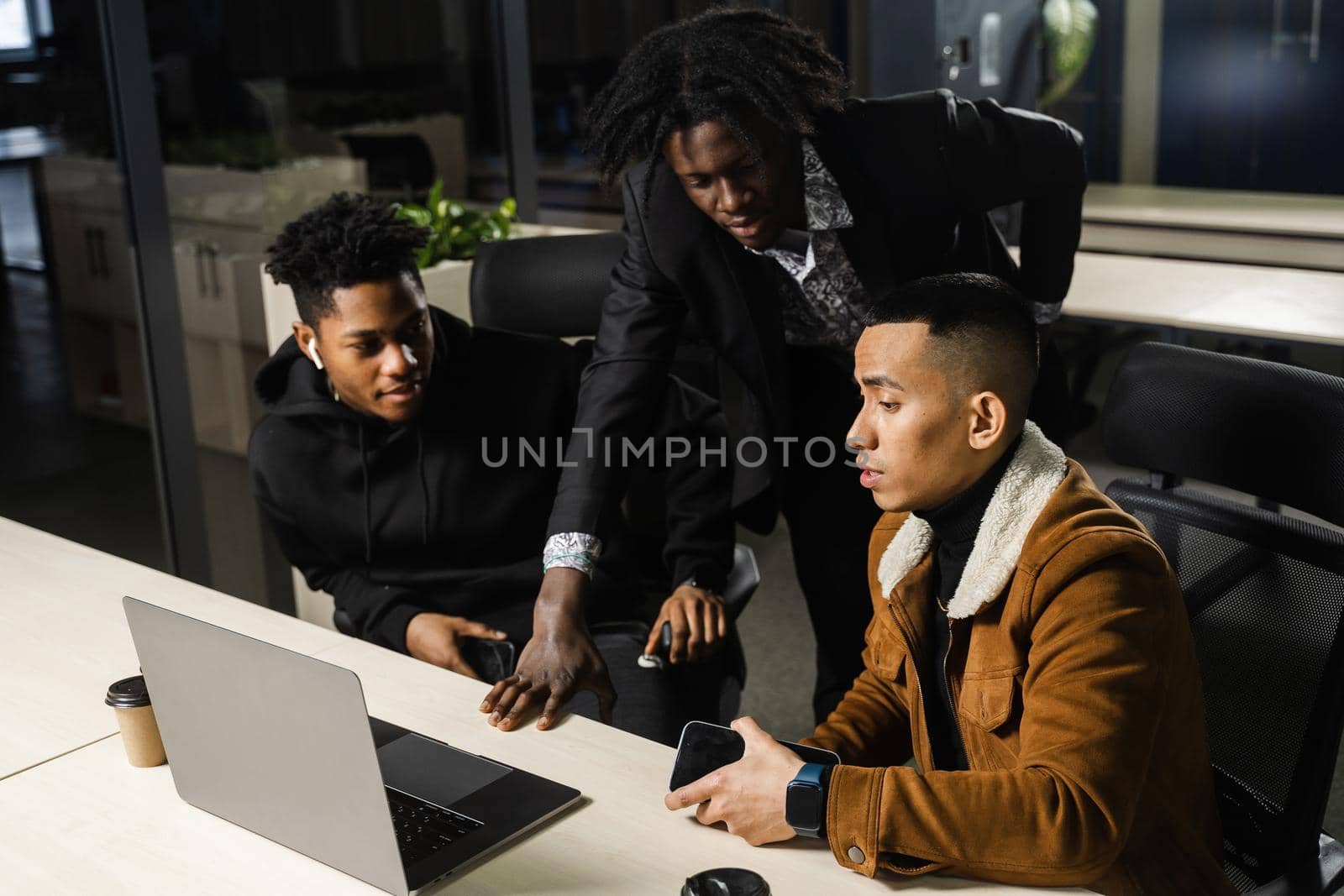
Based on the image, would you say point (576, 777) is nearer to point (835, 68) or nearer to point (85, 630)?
point (85, 630)

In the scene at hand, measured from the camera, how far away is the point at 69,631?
5.70ft

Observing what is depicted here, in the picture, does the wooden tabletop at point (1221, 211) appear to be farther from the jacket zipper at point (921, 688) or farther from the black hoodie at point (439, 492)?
the jacket zipper at point (921, 688)

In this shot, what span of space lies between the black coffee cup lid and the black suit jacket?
0.61 m

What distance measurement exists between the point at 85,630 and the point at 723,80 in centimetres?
111

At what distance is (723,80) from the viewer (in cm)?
175

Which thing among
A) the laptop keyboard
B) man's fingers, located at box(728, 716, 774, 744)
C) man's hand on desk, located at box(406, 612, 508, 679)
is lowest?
man's hand on desk, located at box(406, 612, 508, 679)

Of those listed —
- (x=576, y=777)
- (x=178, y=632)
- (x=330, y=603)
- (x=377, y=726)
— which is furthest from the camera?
(x=330, y=603)

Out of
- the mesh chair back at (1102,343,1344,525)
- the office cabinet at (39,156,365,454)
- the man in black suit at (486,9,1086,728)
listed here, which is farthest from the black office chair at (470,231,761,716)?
the mesh chair back at (1102,343,1344,525)

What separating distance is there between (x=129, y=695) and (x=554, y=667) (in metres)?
0.46

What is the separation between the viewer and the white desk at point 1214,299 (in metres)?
3.10

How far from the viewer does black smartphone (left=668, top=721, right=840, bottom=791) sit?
1229 mm

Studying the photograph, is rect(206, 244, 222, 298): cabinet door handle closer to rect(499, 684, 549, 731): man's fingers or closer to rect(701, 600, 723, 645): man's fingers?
rect(701, 600, 723, 645): man's fingers

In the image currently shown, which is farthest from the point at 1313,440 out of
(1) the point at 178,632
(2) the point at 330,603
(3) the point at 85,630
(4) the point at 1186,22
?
(4) the point at 1186,22

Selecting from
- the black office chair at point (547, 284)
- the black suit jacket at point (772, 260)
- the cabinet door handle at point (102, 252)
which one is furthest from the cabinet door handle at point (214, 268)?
the black suit jacket at point (772, 260)
